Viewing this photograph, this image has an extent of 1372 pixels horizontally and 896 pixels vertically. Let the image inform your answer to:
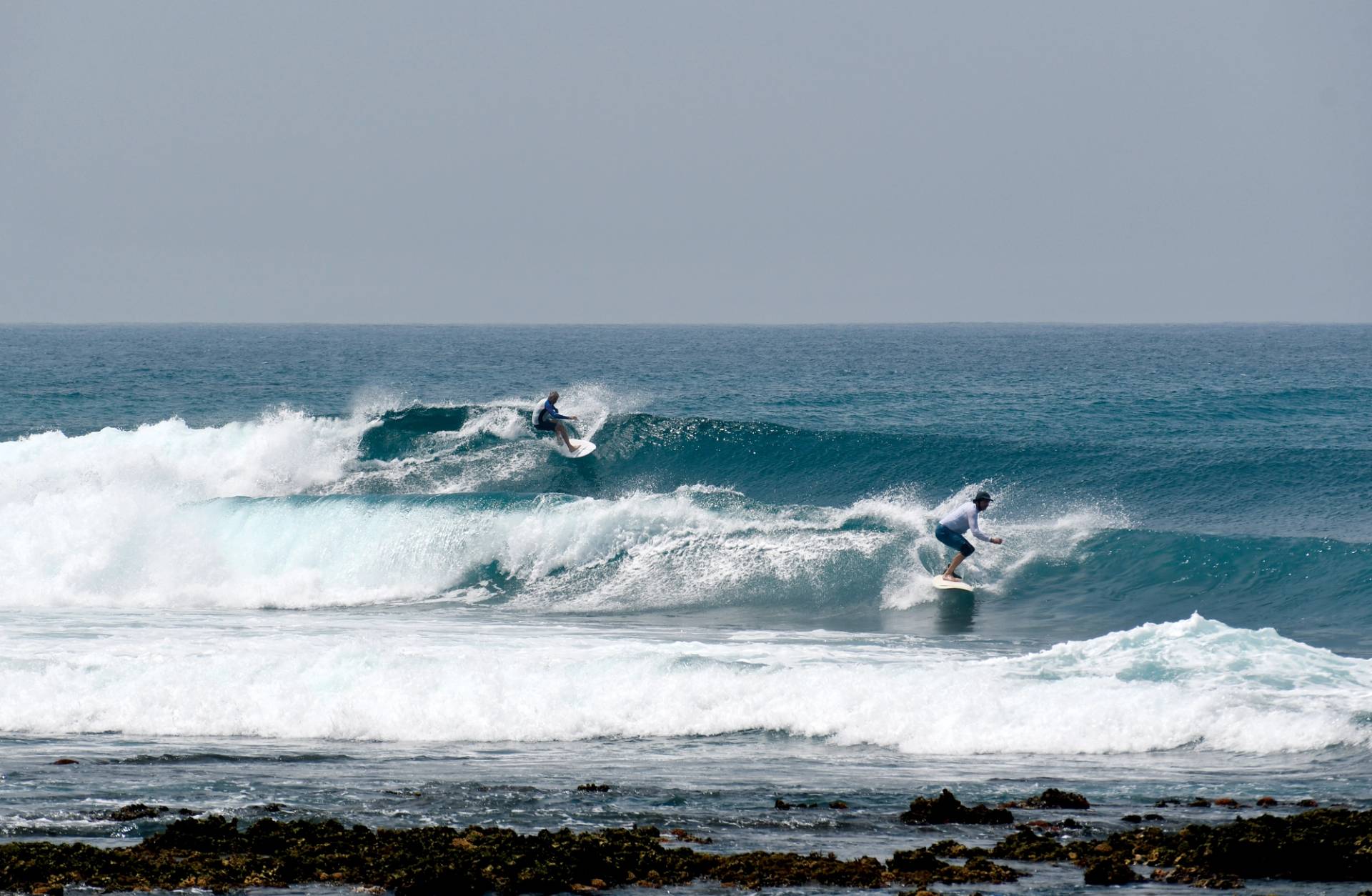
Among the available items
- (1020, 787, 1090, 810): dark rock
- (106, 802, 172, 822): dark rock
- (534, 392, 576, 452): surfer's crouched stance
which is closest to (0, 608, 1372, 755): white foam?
(1020, 787, 1090, 810): dark rock

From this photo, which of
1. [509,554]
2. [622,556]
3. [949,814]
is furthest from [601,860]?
[509,554]

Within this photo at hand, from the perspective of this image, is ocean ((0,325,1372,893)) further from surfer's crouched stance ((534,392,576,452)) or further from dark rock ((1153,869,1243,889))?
surfer's crouched stance ((534,392,576,452))

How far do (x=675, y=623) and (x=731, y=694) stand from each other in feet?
15.0

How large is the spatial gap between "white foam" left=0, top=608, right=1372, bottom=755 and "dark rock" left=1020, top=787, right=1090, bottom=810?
→ 1.81 meters

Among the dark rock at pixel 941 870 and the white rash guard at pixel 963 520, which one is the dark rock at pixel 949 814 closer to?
the dark rock at pixel 941 870

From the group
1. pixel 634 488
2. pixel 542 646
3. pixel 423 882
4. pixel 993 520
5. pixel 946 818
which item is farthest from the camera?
pixel 634 488

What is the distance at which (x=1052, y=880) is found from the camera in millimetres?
7234

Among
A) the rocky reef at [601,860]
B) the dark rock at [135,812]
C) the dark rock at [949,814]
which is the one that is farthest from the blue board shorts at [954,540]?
the dark rock at [135,812]

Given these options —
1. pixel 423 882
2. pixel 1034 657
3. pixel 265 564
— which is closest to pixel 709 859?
pixel 423 882

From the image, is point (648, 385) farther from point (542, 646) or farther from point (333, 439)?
point (542, 646)

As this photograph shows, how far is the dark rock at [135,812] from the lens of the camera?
8305mm

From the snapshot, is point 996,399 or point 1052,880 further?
point 996,399

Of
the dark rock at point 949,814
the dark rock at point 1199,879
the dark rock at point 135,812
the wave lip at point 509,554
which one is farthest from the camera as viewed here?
the wave lip at point 509,554

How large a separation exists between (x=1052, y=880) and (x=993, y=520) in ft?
46.0
